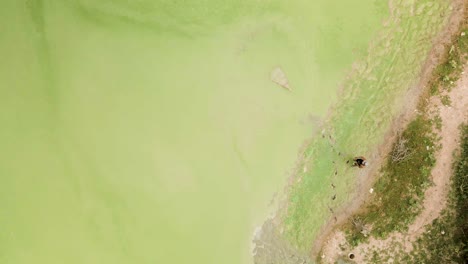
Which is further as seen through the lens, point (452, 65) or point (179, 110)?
point (179, 110)

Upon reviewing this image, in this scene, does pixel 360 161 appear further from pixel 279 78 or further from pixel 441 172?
pixel 279 78

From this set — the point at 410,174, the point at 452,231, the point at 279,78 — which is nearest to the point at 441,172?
the point at 410,174

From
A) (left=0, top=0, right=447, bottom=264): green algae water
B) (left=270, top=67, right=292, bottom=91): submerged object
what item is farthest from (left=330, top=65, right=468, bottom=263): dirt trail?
(left=270, top=67, right=292, bottom=91): submerged object

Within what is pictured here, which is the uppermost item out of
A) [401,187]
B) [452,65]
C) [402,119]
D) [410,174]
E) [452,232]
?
[452,65]

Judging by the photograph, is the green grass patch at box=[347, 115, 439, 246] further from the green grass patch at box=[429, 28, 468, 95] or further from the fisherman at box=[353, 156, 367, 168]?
the green grass patch at box=[429, 28, 468, 95]

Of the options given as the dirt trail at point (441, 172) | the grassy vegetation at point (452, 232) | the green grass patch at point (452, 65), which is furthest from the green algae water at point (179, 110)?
the grassy vegetation at point (452, 232)
